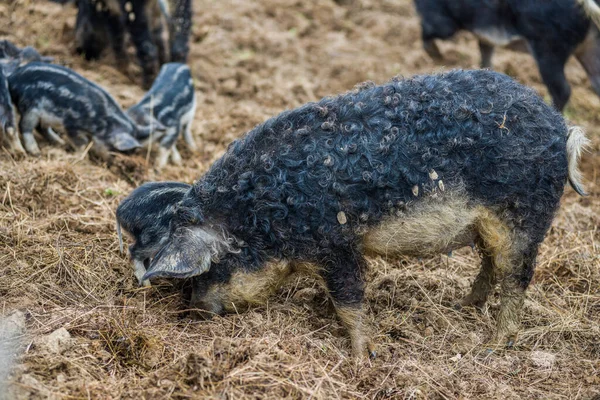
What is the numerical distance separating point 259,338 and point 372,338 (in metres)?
0.77

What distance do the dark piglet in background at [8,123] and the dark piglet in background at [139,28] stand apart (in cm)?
240

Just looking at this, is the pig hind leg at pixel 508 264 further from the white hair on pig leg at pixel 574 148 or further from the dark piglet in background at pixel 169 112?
the dark piglet in background at pixel 169 112

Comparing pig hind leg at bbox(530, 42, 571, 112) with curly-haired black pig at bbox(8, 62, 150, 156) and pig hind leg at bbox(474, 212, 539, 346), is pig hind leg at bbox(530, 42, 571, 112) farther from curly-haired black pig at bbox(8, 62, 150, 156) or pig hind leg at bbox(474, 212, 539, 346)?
curly-haired black pig at bbox(8, 62, 150, 156)

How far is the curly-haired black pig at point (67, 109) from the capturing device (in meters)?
5.99

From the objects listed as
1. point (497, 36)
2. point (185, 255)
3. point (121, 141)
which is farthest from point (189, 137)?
point (497, 36)

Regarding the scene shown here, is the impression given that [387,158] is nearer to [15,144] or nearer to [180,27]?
[15,144]

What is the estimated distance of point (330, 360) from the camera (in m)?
3.84

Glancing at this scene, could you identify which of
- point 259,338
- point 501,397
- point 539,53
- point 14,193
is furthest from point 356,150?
point 539,53

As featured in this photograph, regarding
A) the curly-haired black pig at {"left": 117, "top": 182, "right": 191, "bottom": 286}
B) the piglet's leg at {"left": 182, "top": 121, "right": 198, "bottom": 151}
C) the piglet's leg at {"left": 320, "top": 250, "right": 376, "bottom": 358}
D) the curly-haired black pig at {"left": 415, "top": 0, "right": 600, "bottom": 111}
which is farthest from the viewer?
the curly-haired black pig at {"left": 415, "top": 0, "right": 600, "bottom": 111}

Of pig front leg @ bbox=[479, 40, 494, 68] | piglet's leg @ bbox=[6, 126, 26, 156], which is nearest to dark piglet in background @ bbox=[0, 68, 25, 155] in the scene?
piglet's leg @ bbox=[6, 126, 26, 156]

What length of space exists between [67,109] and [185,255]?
3.00m

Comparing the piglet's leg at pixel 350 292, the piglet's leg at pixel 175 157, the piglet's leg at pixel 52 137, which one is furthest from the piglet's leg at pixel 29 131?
the piglet's leg at pixel 350 292

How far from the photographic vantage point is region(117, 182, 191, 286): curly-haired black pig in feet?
13.8

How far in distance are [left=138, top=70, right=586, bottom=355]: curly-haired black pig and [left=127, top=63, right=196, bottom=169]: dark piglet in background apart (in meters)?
2.69
